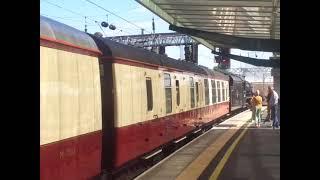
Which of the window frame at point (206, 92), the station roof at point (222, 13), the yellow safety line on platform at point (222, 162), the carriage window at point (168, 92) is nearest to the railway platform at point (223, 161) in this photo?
the yellow safety line on platform at point (222, 162)

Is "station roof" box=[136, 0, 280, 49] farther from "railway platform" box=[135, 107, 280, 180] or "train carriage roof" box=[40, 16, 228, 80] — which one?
"train carriage roof" box=[40, 16, 228, 80]

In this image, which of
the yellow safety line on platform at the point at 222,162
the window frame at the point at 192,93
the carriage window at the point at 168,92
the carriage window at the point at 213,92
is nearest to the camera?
the yellow safety line on platform at the point at 222,162

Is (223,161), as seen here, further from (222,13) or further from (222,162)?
(222,13)

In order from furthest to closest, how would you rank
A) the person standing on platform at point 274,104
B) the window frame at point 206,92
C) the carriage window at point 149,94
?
the window frame at point 206,92 < the person standing on platform at point 274,104 < the carriage window at point 149,94

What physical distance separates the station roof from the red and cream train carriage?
538 cm

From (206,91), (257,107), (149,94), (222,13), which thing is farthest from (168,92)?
(222,13)

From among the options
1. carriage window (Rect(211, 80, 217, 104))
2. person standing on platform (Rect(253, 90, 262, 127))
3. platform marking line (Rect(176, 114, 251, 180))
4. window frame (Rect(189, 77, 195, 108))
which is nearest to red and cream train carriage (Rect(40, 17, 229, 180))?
platform marking line (Rect(176, 114, 251, 180))

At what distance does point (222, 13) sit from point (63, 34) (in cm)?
1458

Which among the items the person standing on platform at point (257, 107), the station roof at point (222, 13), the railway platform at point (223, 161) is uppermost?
the station roof at point (222, 13)

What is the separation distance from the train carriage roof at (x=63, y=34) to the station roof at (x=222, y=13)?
906 cm

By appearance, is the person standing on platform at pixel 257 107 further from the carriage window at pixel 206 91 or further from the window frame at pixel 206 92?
the carriage window at pixel 206 91

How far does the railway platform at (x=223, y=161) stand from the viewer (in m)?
9.09

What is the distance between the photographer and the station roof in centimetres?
1761

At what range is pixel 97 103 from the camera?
7.02m
